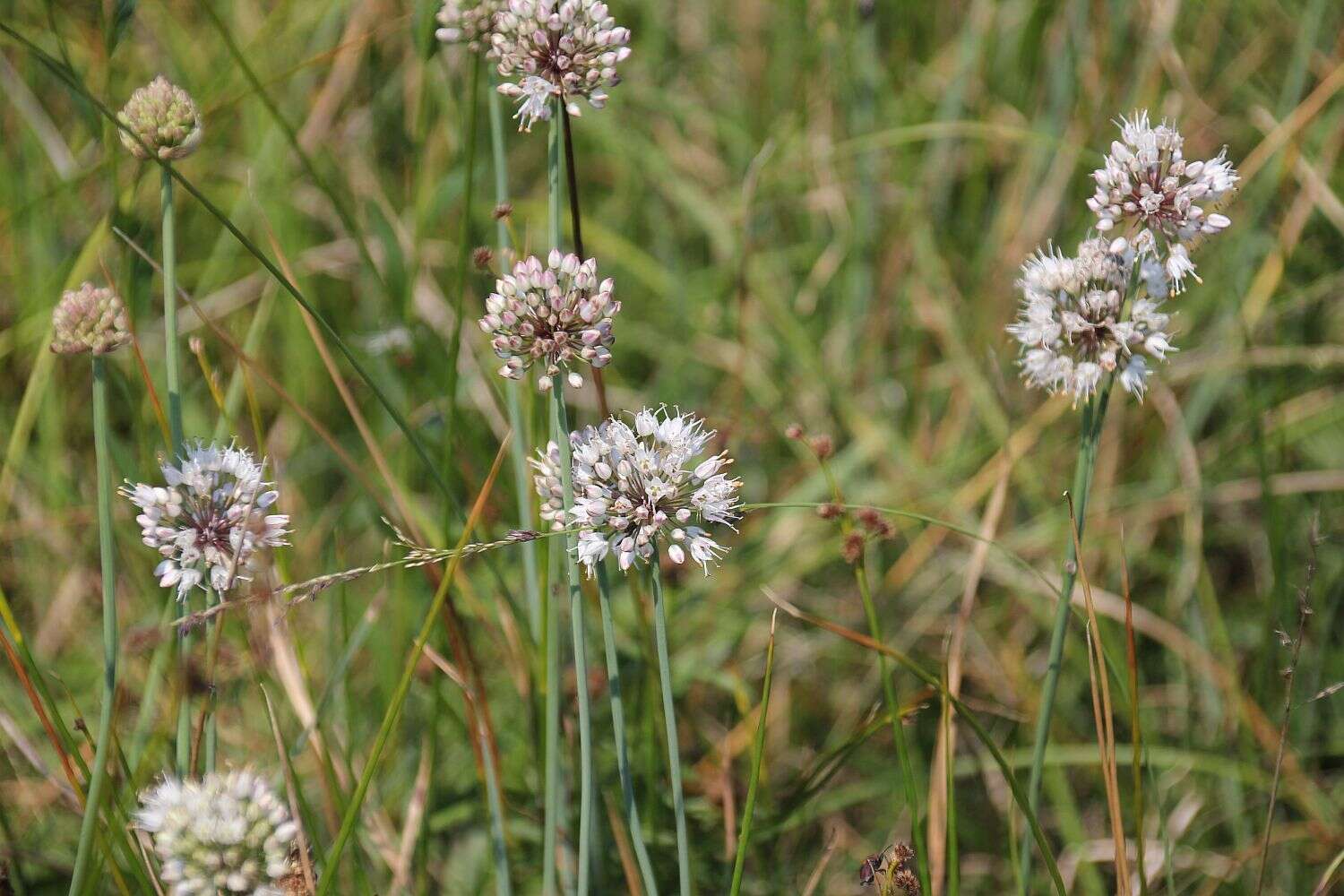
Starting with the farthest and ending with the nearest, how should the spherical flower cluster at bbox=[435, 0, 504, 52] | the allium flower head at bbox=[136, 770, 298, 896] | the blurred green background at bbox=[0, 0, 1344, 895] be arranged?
the blurred green background at bbox=[0, 0, 1344, 895]
the spherical flower cluster at bbox=[435, 0, 504, 52]
the allium flower head at bbox=[136, 770, 298, 896]

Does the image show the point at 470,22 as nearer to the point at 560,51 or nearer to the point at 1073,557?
the point at 560,51

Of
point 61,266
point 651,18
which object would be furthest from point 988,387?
point 61,266

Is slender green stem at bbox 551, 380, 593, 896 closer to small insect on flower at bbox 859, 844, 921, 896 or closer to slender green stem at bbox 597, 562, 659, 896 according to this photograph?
slender green stem at bbox 597, 562, 659, 896

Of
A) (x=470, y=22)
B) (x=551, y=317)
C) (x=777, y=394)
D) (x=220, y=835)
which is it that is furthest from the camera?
(x=777, y=394)

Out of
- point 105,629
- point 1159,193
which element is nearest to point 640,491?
point 105,629

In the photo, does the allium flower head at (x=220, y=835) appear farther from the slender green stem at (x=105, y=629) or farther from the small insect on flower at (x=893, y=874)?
the small insect on flower at (x=893, y=874)

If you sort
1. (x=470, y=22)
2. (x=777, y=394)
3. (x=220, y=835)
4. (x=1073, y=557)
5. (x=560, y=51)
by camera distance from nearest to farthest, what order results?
(x=220, y=835) → (x=560, y=51) → (x=1073, y=557) → (x=470, y=22) → (x=777, y=394)

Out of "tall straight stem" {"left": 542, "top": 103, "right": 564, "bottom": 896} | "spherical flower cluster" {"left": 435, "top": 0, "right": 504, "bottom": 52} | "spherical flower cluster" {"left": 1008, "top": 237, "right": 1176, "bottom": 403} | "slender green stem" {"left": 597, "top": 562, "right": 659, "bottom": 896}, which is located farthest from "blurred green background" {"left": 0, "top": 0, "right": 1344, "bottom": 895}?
"spherical flower cluster" {"left": 1008, "top": 237, "right": 1176, "bottom": 403}
